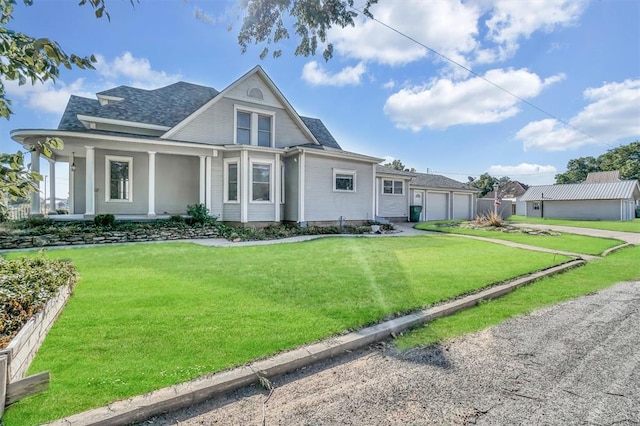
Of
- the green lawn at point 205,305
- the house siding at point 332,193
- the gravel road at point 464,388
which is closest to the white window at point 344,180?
the house siding at point 332,193

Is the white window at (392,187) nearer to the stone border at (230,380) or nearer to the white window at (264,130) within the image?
the white window at (264,130)

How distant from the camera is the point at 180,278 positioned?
584 cm

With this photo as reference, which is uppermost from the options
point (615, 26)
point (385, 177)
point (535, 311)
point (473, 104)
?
point (615, 26)

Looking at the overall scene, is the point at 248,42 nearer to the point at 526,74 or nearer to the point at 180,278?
the point at 180,278

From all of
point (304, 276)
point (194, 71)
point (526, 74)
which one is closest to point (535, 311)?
point (304, 276)

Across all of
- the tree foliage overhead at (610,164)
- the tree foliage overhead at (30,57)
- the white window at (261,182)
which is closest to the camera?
→ the tree foliage overhead at (30,57)

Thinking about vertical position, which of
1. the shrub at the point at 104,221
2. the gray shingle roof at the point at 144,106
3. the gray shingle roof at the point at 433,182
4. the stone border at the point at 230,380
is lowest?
the stone border at the point at 230,380

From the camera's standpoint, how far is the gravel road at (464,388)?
7.52 feet

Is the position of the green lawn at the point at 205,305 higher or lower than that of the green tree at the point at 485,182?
lower

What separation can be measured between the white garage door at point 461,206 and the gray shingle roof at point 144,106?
21755mm

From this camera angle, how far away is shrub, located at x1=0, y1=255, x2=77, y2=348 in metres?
3.08

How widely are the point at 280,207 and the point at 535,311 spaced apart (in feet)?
39.1

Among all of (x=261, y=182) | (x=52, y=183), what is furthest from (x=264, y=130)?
(x=52, y=183)

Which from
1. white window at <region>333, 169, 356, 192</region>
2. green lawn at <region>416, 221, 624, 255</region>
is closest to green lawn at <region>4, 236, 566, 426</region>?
green lawn at <region>416, 221, 624, 255</region>
